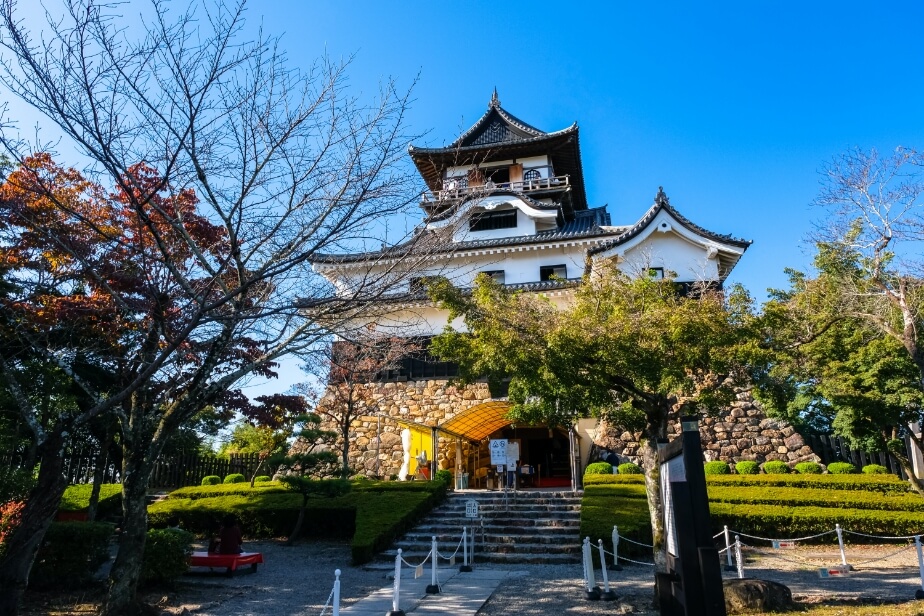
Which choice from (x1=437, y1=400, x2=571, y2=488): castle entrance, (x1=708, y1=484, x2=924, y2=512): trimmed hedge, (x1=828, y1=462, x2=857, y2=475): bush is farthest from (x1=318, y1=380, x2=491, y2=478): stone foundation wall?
(x1=828, y1=462, x2=857, y2=475): bush

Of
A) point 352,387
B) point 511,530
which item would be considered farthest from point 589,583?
point 352,387

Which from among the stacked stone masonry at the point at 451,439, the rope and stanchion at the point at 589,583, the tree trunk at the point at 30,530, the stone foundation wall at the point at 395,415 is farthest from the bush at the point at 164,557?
the stone foundation wall at the point at 395,415

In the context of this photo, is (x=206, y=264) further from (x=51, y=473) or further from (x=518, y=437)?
(x=518, y=437)

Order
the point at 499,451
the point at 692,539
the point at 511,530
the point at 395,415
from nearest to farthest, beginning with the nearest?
the point at 692,539 < the point at 511,530 < the point at 499,451 < the point at 395,415

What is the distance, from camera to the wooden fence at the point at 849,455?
72.1 feet

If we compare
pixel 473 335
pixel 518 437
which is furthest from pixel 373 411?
pixel 473 335

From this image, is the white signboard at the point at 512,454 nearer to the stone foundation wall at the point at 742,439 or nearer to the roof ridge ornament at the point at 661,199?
the stone foundation wall at the point at 742,439

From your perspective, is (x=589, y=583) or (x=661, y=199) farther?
(x=661, y=199)

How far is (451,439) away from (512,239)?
8687 millimetres

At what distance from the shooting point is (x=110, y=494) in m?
16.6

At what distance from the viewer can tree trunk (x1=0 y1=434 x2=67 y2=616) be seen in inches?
250

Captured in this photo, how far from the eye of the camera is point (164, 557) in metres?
9.12

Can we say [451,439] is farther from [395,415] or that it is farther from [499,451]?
[499,451]

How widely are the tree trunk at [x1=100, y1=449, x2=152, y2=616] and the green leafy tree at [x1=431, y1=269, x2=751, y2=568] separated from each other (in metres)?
4.75
